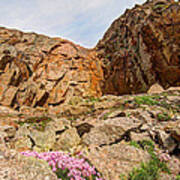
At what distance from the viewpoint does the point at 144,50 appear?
17.0 metres

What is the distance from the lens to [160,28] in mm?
15961

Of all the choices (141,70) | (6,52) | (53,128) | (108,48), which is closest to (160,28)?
(141,70)

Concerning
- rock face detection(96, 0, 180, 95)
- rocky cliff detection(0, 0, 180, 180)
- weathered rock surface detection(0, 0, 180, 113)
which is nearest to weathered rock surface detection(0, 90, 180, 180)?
rocky cliff detection(0, 0, 180, 180)

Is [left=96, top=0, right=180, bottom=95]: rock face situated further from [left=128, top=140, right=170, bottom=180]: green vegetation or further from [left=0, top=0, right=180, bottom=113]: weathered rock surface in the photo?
[left=128, top=140, right=170, bottom=180]: green vegetation

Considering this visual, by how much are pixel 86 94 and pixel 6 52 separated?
10044mm

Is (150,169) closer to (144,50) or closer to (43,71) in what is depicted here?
(144,50)

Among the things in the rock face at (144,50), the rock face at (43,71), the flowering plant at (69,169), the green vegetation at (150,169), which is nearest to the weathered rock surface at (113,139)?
the green vegetation at (150,169)

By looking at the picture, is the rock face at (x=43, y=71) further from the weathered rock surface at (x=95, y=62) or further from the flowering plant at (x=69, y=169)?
the flowering plant at (x=69, y=169)

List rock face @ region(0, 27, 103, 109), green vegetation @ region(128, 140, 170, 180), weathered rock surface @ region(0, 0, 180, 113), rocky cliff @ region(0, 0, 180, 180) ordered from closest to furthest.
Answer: green vegetation @ region(128, 140, 170, 180), rocky cliff @ region(0, 0, 180, 180), weathered rock surface @ region(0, 0, 180, 113), rock face @ region(0, 27, 103, 109)

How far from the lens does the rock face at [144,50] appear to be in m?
15.5

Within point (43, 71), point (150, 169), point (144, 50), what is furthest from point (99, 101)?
point (150, 169)

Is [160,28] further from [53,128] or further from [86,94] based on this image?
[53,128]

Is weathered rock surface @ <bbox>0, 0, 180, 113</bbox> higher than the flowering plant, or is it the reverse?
weathered rock surface @ <bbox>0, 0, 180, 113</bbox>

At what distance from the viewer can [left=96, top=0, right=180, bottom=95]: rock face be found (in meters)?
15.5
